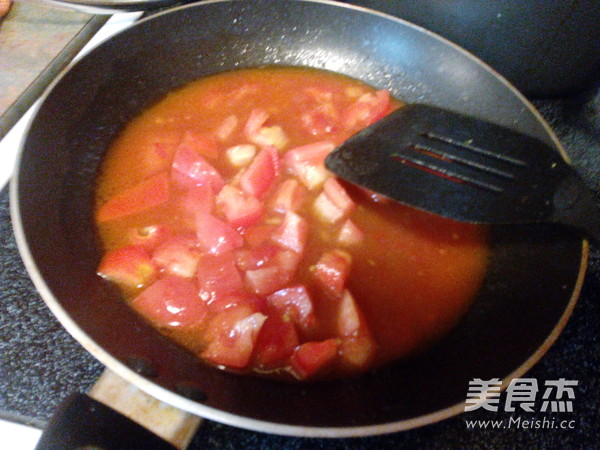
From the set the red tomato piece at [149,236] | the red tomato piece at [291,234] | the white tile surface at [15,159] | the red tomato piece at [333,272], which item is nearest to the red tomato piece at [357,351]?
the red tomato piece at [333,272]

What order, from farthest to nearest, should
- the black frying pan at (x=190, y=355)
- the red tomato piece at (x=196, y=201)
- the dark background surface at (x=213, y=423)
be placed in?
the red tomato piece at (x=196, y=201), the dark background surface at (x=213, y=423), the black frying pan at (x=190, y=355)

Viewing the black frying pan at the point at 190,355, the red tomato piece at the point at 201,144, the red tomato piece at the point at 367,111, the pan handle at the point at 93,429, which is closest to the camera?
the pan handle at the point at 93,429

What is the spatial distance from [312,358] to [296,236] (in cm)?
27

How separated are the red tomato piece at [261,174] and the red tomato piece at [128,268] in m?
0.28

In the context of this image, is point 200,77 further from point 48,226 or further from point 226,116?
point 48,226

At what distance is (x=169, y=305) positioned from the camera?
2.78ft

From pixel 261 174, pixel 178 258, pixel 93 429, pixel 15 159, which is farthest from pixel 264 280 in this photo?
pixel 15 159

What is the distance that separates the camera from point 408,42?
4.14 feet

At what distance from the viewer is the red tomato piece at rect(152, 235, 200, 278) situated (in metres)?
0.90

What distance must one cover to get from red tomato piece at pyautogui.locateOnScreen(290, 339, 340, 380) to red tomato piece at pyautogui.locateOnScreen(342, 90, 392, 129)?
0.64 metres

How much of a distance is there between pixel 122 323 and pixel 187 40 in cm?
83

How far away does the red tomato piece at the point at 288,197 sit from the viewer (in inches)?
40.4

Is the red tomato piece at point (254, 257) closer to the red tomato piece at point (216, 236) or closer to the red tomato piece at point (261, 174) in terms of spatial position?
the red tomato piece at point (216, 236)

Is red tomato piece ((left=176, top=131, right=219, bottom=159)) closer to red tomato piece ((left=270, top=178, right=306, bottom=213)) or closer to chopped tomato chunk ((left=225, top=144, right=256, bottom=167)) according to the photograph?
chopped tomato chunk ((left=225, top=144, right=256, bottom=167))
